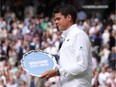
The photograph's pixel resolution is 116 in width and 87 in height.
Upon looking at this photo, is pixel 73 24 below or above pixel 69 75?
above

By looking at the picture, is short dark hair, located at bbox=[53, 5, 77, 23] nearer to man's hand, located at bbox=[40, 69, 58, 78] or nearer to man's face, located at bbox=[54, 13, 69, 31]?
man's face, located at bbox=[54, 13, 69, 31]

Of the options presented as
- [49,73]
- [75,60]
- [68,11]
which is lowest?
[49,73]

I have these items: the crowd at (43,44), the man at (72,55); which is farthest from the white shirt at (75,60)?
the crowd at (43,44)

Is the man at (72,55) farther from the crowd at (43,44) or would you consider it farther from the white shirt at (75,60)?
the crowd at (43,44)

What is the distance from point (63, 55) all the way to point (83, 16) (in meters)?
16.5

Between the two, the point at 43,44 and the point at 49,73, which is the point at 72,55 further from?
the point at 43,44

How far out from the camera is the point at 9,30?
806 inches

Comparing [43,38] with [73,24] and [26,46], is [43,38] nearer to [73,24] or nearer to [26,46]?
[26,46]

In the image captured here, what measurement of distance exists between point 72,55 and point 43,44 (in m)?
12.6

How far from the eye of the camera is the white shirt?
15.4ft

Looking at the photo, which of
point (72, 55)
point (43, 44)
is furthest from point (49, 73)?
point (43, 44)

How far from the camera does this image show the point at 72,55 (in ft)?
15.6

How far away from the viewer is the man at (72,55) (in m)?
4.70

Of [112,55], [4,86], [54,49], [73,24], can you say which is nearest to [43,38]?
[54,49]
